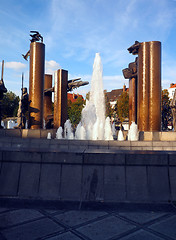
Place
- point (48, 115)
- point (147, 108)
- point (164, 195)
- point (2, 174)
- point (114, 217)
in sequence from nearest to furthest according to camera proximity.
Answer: point (114, 217)
point (164, 195)
point (2, 174)
point (147, 108)
point (48, 115)

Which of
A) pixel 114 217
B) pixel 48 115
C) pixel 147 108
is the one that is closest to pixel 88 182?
pixel 114 217

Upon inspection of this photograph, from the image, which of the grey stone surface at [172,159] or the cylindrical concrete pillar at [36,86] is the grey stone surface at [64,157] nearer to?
the grey stone surface at [172,159]

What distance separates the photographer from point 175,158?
3920mm

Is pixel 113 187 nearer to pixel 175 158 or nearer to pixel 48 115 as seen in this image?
pixel 175 158

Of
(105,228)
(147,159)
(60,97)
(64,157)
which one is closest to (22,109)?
(60,97)

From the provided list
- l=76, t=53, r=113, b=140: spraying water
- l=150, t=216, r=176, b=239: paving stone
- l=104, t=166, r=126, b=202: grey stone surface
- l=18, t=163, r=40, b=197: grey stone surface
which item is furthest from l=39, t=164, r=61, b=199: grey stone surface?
l=76, t=53, r=113, b=140: spraying water

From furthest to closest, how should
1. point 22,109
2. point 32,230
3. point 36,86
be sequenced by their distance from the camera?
point 36,86
point 22,109
point 32,230

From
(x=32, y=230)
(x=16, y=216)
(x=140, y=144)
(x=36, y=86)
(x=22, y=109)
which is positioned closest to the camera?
(x=32, y=230)

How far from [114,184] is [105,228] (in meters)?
1.23

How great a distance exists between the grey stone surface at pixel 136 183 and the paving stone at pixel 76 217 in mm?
816

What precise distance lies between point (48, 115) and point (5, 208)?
16991 mm

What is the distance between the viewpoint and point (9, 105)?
4822cm

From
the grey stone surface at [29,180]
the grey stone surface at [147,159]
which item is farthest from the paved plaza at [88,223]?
the grey stone surface at [147,159]

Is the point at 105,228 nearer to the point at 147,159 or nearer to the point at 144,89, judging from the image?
the point at 147,159
